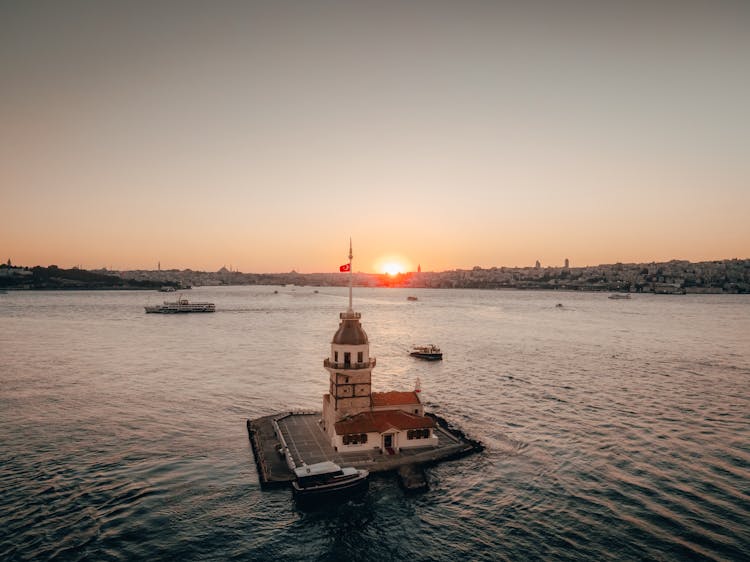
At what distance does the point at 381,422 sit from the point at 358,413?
1.89 meters

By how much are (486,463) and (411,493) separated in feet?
27.5

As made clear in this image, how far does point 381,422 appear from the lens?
119 feet

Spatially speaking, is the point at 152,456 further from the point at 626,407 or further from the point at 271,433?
the point at 626,407

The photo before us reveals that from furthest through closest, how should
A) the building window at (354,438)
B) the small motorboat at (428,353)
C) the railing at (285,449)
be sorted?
the small motorboat at (428,353) < the building window at (354,438) < the railing at (285,449)

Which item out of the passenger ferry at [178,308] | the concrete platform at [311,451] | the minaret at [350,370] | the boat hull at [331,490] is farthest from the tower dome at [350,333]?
the passenger ferry at [178,308]

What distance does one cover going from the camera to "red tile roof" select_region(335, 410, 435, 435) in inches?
1400

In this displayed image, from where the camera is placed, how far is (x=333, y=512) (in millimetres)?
29781

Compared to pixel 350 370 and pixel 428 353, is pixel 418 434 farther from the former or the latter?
pixel 428 353

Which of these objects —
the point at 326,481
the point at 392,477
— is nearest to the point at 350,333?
the point at 392,477

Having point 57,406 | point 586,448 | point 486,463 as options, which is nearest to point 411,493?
point 486,463

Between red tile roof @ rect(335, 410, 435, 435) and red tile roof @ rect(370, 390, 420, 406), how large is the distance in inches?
27.1

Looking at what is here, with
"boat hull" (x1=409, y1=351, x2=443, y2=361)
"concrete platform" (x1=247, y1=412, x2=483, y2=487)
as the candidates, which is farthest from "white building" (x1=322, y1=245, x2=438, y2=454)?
"boat hull" (x1=409, y1=351, x2=443, y2=361)

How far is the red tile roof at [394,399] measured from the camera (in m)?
38.1

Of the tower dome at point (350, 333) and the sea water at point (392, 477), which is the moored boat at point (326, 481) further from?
the tower dome at point (350, 333)
